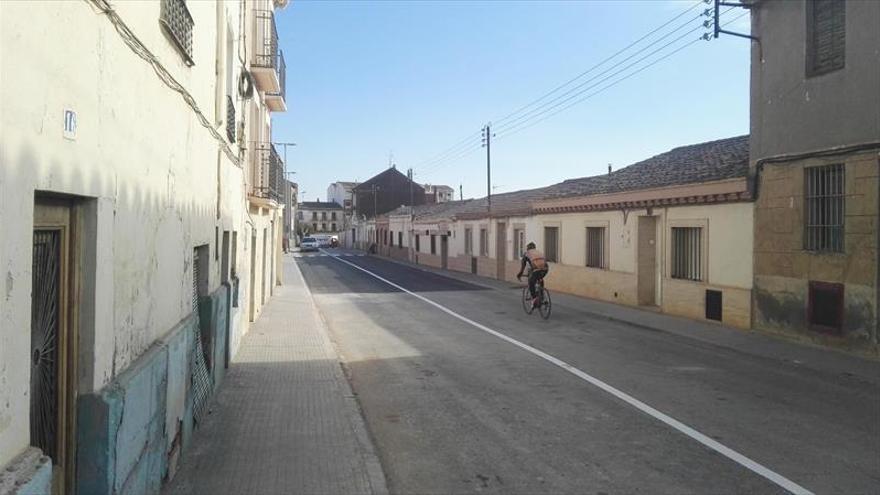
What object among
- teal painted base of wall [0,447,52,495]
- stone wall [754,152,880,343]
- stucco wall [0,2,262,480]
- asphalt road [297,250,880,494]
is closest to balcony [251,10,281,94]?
asphalt road [297,250,880,494]

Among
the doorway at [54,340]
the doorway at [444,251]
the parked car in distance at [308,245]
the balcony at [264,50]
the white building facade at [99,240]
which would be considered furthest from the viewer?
the parked car in distance at [308,245]

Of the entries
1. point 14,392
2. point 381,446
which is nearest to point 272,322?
point 381,446

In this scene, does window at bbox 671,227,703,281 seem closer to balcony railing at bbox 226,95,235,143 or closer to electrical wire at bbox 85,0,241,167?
balcony railing at bbox 226,95,235,143

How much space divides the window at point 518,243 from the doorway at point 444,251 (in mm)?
11682

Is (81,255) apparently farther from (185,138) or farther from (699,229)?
(699,229)

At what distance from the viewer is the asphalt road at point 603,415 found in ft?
17.8

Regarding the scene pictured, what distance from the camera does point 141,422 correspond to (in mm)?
4023

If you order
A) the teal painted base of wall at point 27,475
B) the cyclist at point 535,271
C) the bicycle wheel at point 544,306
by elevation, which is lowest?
the bicycle wheel at point 544,306

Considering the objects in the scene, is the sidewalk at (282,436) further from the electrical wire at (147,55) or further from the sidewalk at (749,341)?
the sidewalk at (749,341)

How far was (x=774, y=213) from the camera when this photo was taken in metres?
13.0

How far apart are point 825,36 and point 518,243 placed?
16981 millimetres

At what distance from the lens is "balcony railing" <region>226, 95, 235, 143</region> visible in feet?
30.4

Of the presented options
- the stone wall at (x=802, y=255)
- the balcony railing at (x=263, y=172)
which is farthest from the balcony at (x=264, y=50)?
the stone wall at (x=802, y=255)

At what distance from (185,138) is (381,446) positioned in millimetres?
3236
